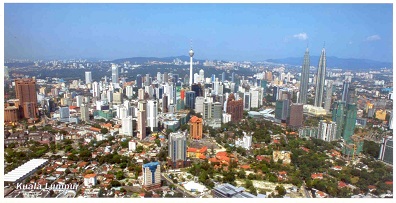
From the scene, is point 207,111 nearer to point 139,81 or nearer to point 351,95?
point 139,81

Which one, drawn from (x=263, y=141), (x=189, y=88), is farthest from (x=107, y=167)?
(x=189, y=88)

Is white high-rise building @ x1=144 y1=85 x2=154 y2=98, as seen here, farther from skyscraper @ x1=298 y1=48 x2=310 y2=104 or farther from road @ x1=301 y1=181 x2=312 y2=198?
road @ x1=301 y1=181 x2=312 y2=198

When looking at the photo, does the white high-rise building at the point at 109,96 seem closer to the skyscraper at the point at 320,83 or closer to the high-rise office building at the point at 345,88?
the skyscraper at the point at 320,83

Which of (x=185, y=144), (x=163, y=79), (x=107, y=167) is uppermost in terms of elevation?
(x=163, y=79)

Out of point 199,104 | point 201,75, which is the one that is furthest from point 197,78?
point 199,104

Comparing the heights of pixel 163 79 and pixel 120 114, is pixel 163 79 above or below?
above
